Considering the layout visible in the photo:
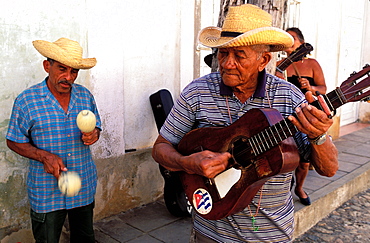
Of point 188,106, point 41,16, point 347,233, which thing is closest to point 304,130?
point 188,106

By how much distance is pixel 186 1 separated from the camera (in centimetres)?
468

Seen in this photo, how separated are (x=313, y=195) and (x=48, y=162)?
3.38 m

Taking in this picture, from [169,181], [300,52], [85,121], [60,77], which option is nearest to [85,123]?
[85,121]

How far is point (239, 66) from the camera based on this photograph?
200cm

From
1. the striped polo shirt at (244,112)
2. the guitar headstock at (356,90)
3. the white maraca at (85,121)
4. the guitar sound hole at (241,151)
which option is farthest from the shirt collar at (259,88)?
the white maraca at (85,121)

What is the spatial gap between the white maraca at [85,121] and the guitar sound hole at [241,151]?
124 centimetres

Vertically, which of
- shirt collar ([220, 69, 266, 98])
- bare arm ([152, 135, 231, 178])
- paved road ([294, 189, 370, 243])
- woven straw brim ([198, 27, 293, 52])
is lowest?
paved road ([294, 189, 370, 243])

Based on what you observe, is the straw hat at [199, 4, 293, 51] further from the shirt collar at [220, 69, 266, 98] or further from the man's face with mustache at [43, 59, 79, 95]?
the man's face with mustache at [43, 59, 79, 95]

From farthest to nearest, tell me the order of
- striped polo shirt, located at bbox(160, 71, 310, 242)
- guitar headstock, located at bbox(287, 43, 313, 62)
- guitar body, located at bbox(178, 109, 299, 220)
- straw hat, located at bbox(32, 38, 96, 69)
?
1. guitar headstock, located at bbox(287, 43, 313, 62)
2. straw hat, located at bbox(32, 38, 96, 69)
3. striped polo shirt, located at bbox(160, 71, 310, 242)
4. guitar body, located at bbox(178, 109, 299, 220)

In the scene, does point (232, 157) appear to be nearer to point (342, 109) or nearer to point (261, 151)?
point (261, 151)

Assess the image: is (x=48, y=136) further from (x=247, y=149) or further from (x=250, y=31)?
(x=250, y=31)

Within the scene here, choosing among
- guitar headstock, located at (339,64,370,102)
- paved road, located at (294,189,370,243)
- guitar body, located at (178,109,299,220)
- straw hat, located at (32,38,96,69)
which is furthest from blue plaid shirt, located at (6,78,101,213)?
paved road, located at (294,189,370,243)

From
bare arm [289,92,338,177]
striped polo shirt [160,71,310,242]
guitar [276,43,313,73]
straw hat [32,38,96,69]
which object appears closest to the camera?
bare arm [289,92,338,177]

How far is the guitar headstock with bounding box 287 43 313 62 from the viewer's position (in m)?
3.94
